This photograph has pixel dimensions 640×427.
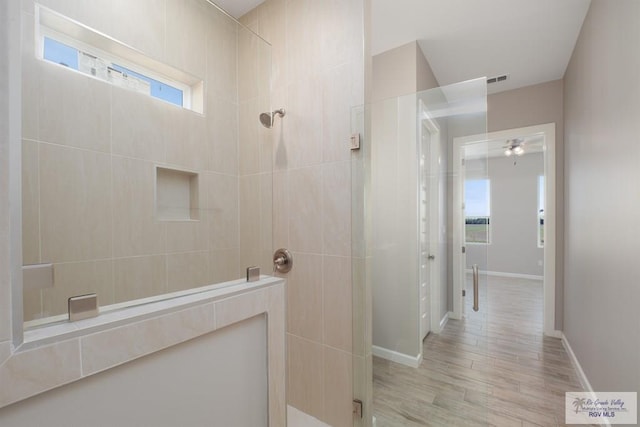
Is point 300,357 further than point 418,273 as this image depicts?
No

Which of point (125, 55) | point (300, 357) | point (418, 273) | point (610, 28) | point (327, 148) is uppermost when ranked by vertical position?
point (610, 28)

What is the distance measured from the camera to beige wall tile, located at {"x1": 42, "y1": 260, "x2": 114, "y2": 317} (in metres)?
0.64

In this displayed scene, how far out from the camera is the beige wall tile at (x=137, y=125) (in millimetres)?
847

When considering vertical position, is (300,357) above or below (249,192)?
below

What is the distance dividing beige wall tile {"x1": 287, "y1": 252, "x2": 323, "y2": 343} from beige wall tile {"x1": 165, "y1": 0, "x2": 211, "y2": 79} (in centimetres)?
116

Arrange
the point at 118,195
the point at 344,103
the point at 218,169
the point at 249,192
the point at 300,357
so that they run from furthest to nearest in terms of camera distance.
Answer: the point at 300,357 < the point at 344,103 < the point at 249,192 < the point at 218,169 < the point at 118,195

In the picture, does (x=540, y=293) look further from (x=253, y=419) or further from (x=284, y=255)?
(x=253, y=419)

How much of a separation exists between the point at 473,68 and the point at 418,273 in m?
2.46

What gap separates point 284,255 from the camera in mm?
1732

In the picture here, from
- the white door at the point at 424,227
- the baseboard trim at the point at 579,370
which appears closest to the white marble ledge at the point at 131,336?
the white door at the point at 424,227

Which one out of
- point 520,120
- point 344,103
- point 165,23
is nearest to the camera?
point 165,23

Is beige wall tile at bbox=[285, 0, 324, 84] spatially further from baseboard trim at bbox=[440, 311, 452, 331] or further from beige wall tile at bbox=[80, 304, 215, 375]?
baseboard trim at bbox=[440, 311, 452, 331]

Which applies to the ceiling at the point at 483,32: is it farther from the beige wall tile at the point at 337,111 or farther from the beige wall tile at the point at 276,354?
the beige wall tile at the point at 276,354

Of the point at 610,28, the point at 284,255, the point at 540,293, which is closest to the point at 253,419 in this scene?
the point at 284,255
